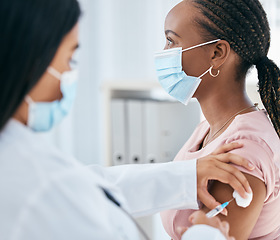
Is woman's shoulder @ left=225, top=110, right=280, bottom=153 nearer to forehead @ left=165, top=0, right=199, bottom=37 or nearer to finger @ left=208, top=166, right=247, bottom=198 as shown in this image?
finger @ left=208, top=166, right=247, bottom=198

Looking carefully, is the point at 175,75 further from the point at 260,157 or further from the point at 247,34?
the point at 260,157

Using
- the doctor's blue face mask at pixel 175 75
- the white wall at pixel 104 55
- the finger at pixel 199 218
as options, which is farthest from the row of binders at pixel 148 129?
the finger at pixel 199 218

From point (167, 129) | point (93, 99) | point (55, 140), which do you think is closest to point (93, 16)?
point (93, 99)

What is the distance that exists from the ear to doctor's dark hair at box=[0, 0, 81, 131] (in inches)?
22.3

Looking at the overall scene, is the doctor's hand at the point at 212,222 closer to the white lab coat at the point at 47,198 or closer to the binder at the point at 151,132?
the white lab coat at the point at 47,198

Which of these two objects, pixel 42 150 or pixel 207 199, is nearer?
pixel 42 150

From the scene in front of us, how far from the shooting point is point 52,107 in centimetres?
83

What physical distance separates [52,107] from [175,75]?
0.55 m

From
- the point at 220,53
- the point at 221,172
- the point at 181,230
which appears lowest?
the point at 181,230

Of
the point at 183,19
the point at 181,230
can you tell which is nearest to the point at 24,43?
the point at 181,230

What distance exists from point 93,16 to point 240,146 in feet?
8.68

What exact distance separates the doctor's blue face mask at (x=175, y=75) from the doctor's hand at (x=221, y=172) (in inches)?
9.9

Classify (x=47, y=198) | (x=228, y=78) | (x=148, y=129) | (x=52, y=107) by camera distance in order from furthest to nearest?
1. (x=148, y=129)
2. (x=228, y=78)
3. (x=52, y=107)
4. (x=47, y=198)

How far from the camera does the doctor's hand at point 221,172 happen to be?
0.99 metres
